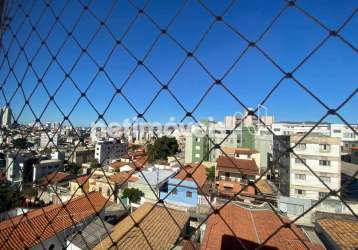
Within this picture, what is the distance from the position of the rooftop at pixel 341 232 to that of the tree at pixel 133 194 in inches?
196

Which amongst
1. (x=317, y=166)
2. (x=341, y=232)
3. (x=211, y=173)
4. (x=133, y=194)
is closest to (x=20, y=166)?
(x=341, y=232)

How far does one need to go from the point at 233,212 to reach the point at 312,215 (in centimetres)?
161

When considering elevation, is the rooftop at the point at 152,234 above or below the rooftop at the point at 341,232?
below

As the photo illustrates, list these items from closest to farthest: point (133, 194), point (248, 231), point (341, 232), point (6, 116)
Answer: point (6, 116), point (341, 232), point (248, 231), point (133, 194)

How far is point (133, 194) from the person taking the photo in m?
7.40

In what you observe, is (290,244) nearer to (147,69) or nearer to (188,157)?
(147,69)

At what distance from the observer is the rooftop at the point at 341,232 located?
266cm

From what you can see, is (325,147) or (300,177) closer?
(325,147)

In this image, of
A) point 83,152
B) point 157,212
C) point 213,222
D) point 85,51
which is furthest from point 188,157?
point 85,51

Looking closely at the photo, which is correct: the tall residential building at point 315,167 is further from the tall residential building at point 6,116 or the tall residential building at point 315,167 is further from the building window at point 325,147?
the tall residential building at point 6,116

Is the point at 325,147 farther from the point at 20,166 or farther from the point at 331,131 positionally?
the point at 20,166

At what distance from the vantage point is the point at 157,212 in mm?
4750

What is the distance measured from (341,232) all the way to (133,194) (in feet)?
18.2

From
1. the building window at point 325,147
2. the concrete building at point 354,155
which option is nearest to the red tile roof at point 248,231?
the building window at point 325,147
